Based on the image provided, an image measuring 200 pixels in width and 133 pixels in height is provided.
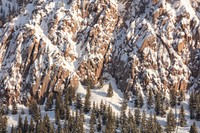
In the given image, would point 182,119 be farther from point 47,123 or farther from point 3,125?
point 3,125

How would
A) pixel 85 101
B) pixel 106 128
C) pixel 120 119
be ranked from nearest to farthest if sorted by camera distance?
pixel 106 128, pixel 120 119, pixel 85 101

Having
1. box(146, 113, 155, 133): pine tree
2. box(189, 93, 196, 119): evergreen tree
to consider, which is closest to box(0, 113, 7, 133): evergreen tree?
box(146, 113, 155, 133): pine tree

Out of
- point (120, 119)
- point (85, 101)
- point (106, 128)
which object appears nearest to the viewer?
point (106, 128)

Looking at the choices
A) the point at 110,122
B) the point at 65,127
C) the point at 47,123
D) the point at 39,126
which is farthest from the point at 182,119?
the point at 39,126

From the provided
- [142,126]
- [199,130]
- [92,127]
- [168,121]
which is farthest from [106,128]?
[199,130]

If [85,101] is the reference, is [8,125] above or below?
below

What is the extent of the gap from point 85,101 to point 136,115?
27705 mm

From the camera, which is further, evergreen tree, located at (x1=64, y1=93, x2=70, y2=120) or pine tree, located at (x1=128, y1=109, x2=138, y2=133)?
evergreen tree, located at (x1=64, y1=93, x2=70, y2=120)

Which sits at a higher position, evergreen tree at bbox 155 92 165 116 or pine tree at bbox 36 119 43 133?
evergreen tree at bbox 155 92 165 116

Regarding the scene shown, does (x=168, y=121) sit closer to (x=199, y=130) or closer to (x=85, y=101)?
(x=199, y=130)

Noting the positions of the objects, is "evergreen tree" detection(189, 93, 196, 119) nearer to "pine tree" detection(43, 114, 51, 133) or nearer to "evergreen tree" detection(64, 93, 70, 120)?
"evergreen tree" detection(64, 93, 70, 120)

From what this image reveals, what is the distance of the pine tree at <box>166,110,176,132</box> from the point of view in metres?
172

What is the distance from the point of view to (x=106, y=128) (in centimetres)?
16688

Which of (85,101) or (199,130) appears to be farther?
(85,101)
